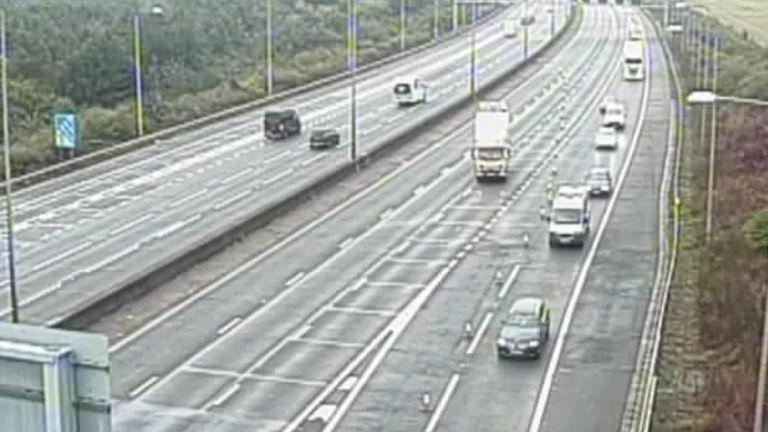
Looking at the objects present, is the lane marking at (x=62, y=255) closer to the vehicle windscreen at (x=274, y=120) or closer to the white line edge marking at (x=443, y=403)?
the white line edge marking at (x=443, y=403)

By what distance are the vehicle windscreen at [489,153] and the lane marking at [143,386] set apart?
128ft

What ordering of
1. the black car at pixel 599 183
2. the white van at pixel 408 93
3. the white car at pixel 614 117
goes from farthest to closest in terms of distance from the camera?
the white van at pixel 408 93, the white car at pixel 614 117, the black car at pixel 599 183

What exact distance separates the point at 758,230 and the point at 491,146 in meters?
23.2

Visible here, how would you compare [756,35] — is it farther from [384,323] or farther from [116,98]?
[384,323]

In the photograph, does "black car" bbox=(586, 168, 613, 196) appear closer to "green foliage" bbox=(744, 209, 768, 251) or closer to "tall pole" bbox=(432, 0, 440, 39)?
"green foliage" bbox=(744, 209, 768, 251)

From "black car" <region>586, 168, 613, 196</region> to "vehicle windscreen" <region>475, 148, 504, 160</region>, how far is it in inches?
203

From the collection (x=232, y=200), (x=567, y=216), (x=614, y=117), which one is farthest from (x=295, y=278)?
(x=614, y=117)

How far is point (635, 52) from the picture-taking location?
13425 centimetres

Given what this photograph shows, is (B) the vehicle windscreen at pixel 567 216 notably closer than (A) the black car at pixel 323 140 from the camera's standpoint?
Yes

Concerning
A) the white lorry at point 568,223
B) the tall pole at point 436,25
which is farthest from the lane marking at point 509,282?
the tall pole at point 436,25

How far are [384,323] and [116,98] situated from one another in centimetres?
6547

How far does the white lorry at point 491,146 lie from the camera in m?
77.4

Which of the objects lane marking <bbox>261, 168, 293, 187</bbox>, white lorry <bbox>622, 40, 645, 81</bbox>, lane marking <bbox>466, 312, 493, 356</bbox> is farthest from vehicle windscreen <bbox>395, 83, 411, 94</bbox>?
lane marking <bbox>466, 312, 493, 356</bbox>

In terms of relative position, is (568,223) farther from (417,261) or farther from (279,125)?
(279,125)
